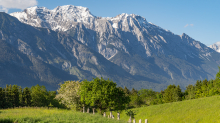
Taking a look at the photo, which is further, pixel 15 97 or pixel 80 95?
pixel 15 97

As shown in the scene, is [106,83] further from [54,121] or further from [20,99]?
[20,99]

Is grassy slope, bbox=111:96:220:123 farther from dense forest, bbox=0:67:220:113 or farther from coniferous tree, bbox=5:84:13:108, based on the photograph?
coniferous tree, bbox=5:84:13:108

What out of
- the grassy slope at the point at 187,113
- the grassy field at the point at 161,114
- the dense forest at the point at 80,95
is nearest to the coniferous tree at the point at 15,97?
the dense forest at the point at 80,95

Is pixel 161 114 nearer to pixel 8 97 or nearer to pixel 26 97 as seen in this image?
pixel 26 97

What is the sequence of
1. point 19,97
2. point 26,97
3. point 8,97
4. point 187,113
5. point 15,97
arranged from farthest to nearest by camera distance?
1. point 26,97
2. point 19,97
3. point 15,97
4. point 8,97
5. point 187,113

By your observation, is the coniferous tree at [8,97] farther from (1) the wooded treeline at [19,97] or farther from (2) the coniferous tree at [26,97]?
(2) the coniferous tree at [26,97]

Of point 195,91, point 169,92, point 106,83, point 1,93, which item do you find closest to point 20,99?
point 1,93

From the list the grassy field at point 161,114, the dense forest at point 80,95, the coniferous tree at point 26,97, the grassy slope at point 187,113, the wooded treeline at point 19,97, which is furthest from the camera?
the coniferous tree at point 26,97

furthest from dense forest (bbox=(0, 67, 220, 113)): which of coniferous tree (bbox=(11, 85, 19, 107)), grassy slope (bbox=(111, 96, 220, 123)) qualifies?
grassy slope (bbox=(111, 96, 220, 123))

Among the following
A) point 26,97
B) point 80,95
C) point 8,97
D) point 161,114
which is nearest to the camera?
point 80,95

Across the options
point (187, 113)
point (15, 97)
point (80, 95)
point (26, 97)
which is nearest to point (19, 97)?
point (15, 97)

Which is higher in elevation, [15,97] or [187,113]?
[15,97]

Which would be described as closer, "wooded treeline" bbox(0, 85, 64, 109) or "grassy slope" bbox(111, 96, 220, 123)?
"grassy slope" bbox(111, 96, 220, 123)

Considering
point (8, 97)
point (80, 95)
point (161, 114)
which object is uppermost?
point (80, 95)
